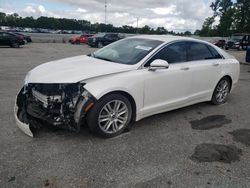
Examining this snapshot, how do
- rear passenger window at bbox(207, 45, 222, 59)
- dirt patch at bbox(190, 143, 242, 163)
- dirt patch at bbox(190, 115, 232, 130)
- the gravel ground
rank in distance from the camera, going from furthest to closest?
rear passenger window at bbox(207, 45, 222, 59)
dirt patch at bbox(190, 115, 232, 130)
dirt patch at bbox(190, 143, 242, 163)
the gravel ground

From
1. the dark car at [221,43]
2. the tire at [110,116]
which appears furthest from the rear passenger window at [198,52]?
the dark car at [221,43]

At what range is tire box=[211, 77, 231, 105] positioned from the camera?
564cm

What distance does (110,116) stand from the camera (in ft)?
12.5

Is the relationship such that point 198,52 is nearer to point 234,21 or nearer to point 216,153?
point 216,153

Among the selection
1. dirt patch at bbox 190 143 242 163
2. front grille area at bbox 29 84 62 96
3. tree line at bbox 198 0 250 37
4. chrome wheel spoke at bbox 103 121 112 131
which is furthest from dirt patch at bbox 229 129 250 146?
tree line at bbox 198 0 250 37

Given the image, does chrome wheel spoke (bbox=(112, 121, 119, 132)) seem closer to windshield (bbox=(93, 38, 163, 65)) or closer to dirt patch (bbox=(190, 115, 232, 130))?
windshield (bbox=(93, 38, 163, 65))

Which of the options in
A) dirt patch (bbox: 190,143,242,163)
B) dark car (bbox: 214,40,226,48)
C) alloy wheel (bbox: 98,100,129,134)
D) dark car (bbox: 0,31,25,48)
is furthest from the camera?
dark car (bbox: 214,40,226,48)

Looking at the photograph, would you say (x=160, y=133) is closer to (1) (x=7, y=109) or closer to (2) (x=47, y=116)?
(2) (x=47, y=116)

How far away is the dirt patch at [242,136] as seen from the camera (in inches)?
156

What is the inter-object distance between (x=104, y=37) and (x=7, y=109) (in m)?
23.3

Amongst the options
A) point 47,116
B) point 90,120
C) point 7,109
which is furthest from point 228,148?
point 7,109

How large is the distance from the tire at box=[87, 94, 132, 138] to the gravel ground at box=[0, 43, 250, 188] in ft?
0.48

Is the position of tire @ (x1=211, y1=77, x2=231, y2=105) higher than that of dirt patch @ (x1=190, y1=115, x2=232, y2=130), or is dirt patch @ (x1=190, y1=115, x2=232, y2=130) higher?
tire @ (x1=211, y1=77, x2=231, y2=105)

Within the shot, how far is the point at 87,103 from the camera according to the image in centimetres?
345
